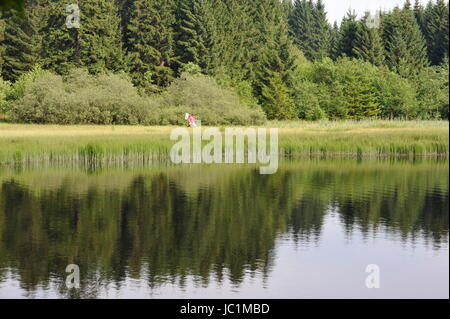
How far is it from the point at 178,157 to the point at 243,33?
50460mm

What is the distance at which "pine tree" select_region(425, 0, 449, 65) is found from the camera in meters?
Result: 109

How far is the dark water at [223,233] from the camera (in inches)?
709

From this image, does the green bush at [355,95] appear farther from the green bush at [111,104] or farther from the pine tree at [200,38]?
the green bush at [111,104]

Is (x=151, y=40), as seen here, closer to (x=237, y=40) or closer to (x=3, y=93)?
(x=237, y=40)

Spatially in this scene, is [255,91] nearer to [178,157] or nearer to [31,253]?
[178,157]

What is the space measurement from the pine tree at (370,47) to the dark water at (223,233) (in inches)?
2335

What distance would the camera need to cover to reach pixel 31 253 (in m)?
20.9

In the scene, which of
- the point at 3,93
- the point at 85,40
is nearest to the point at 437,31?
the point at 85,40

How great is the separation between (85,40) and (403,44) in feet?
140

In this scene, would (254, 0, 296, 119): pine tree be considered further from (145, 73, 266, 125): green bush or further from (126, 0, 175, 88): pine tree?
(126, 0, 175, 88): pine tree

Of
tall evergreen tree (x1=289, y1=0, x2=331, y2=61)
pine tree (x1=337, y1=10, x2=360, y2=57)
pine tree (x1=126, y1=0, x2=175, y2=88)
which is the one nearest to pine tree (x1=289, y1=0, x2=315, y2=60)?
tall evergreen tree (x1=289, y1=0, x2=331, y2=61)

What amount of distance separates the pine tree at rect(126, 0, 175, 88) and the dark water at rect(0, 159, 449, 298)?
46798 millimetres

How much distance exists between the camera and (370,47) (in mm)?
97688

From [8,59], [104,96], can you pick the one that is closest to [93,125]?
[104,96]
